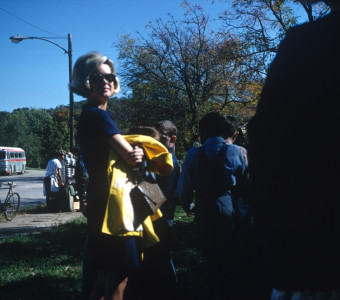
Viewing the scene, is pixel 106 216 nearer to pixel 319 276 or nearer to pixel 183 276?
pixel 319 276

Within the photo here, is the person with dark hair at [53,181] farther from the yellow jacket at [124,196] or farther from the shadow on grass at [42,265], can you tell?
the yellow jacket at [124,196]

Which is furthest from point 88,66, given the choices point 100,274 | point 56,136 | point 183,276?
point 56,136

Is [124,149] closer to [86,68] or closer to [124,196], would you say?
[124,196]

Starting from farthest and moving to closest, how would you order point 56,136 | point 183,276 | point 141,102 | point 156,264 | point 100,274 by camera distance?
point 56,136
point 141,102
point 183,276
point 156,264
point 100,274

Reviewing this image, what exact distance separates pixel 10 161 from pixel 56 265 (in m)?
38.2

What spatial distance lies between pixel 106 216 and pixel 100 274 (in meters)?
0.51

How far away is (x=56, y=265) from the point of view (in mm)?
5035

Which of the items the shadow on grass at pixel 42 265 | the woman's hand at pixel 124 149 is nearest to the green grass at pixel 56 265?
the shadow on grass at pixel 42 265

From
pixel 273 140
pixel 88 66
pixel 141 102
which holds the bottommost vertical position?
pixel 273 140

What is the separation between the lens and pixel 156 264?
2.87 m

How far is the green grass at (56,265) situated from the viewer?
12.9 ft

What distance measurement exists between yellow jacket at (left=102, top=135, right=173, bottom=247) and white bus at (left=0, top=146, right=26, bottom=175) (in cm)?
4068

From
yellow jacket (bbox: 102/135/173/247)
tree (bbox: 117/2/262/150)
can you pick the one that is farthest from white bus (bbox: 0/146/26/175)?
yellow jacket (bbox: 102/135/173/247)

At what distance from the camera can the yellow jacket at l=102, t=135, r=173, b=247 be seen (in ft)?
5.76
